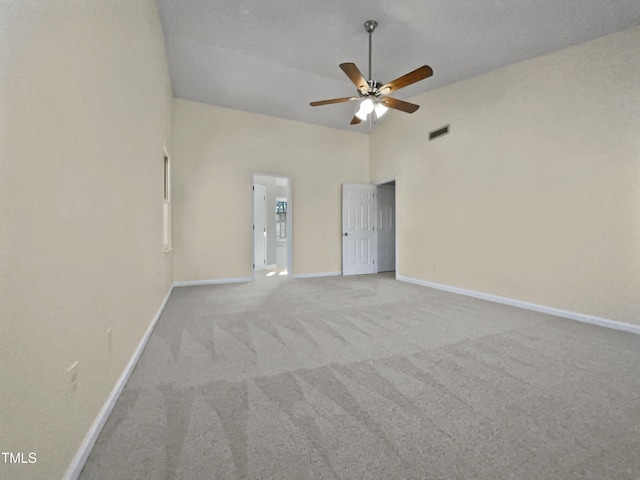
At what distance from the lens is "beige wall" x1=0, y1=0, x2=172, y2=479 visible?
0.72 m

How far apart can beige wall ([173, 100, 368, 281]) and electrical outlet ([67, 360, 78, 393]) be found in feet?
13.2

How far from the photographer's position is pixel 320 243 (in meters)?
5.85

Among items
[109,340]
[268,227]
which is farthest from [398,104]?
[268,227]

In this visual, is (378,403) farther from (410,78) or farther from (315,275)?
(315,275)

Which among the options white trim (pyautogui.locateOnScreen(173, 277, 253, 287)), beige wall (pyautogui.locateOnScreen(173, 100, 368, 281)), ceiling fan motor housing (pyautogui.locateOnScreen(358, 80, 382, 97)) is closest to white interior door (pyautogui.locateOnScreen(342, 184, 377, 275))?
beige wall (pyautogui.locateOnScreen(173, 100, 368, 281))

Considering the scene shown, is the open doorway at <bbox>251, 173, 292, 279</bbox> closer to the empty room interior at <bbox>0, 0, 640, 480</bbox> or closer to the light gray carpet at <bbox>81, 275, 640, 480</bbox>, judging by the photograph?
the empty room interior at <bbox>0, 0, 640, 480</bbox>

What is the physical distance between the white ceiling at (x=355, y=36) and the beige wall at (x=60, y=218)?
169cm

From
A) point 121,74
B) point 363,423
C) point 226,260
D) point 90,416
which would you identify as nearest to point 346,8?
point 121,74

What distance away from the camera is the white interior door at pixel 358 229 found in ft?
19.6

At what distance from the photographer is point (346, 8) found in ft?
9.16

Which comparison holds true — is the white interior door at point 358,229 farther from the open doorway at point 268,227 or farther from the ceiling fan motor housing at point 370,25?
the ceiling fan motor housing at point 370,25

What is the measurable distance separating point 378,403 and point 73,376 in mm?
1393

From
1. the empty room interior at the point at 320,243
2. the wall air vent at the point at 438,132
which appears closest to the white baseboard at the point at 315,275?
the empty room interior at the point at 320,243

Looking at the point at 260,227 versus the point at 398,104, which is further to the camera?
the point at 260,227
